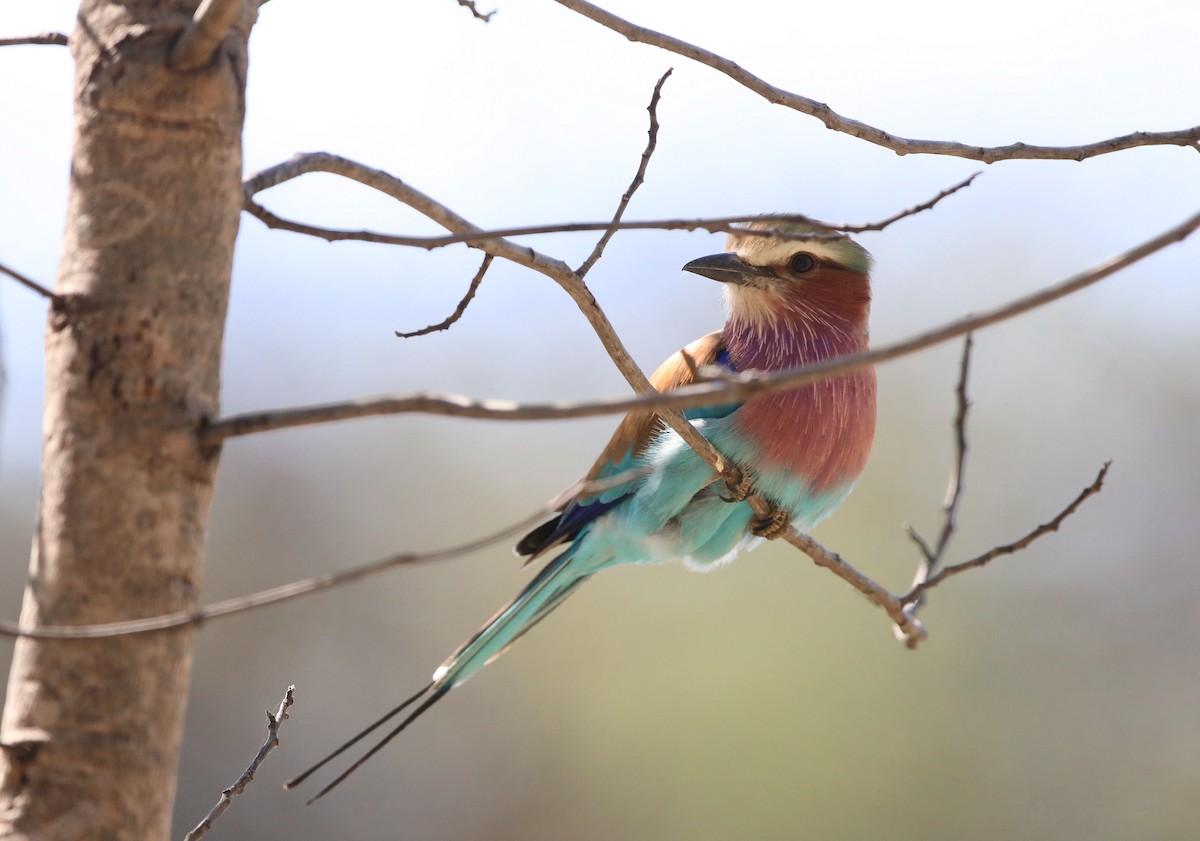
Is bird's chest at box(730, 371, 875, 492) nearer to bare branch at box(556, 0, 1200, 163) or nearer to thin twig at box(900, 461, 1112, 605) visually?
thin twig at box(900, 461, 1112, 605)

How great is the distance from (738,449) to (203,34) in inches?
85.0

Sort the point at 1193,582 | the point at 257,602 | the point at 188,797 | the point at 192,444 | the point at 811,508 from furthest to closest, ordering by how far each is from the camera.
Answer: the point at 1193,582, the point at 188,797, the point at 811,508, the point at 192,444, the point at 257,602

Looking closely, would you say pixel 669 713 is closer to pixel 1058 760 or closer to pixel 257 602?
pixel 1058 760

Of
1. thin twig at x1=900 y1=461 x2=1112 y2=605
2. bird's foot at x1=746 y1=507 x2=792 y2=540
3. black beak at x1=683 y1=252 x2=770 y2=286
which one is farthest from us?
black beak at x1=683 y1=252 x2=770 y2=286

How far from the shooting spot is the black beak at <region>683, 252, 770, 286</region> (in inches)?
153

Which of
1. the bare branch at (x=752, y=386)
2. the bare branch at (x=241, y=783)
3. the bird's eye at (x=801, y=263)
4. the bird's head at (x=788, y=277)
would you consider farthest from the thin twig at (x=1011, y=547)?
the bare branch at (x=752, y=386)

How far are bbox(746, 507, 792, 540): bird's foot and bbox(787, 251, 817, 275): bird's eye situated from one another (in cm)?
87

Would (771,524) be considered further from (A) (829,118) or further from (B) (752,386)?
(B) (752,386)

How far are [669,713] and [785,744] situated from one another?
0.95 metres

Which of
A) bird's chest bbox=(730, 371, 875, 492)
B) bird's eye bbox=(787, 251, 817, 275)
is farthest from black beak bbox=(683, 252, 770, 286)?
bird's chest bbox=(730, 371, 875, 492)

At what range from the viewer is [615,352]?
7.56 feet

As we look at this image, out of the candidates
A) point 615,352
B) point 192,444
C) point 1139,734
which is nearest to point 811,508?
point 615,352

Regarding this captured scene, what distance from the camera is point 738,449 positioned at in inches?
135

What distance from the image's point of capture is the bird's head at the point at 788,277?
390 cm
